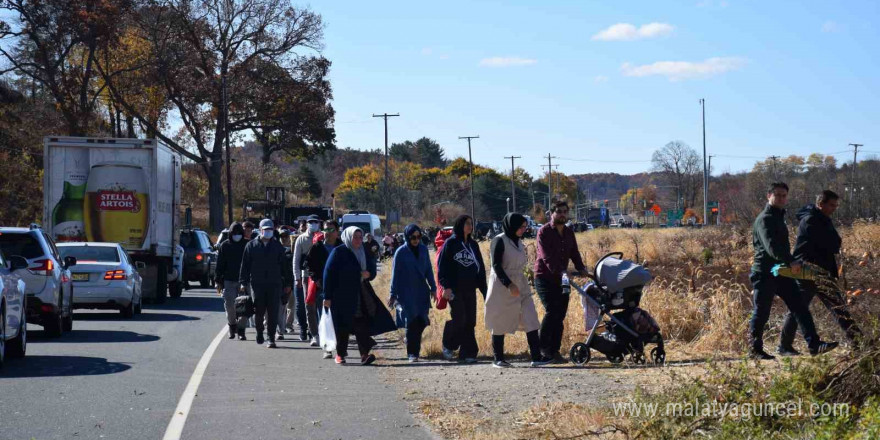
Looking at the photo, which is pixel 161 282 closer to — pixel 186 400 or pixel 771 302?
pixel 186 400

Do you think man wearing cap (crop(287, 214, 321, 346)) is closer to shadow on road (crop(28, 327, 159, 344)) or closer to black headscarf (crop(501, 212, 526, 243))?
shadow on road (crop(28, 327, 159, 344))

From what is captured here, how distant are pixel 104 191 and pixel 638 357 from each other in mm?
15873

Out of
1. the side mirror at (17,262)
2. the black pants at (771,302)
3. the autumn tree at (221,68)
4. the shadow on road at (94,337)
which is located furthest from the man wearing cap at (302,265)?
the autumn tree at (221,68)

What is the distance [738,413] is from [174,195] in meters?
21.1

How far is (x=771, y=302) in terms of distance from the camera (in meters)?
11.3

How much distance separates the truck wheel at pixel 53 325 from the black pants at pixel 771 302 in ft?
33.8

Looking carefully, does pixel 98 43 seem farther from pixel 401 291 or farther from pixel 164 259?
pixel 401 291

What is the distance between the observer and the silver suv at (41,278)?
16.0 meters

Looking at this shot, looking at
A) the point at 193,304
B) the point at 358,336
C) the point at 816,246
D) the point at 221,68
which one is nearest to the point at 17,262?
the point at 358,336

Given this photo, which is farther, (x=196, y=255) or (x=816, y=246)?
(x=196, y=255)

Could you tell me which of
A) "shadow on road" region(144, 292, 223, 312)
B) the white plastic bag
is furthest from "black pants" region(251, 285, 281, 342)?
"shadow on road" region(144, 292, 223, 312)

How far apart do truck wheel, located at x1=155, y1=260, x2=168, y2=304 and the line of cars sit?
1.68 feet

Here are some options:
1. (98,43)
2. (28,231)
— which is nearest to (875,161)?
(98,43)

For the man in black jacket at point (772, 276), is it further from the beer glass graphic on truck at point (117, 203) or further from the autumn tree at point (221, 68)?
the autumn tree at point (221, 68)
